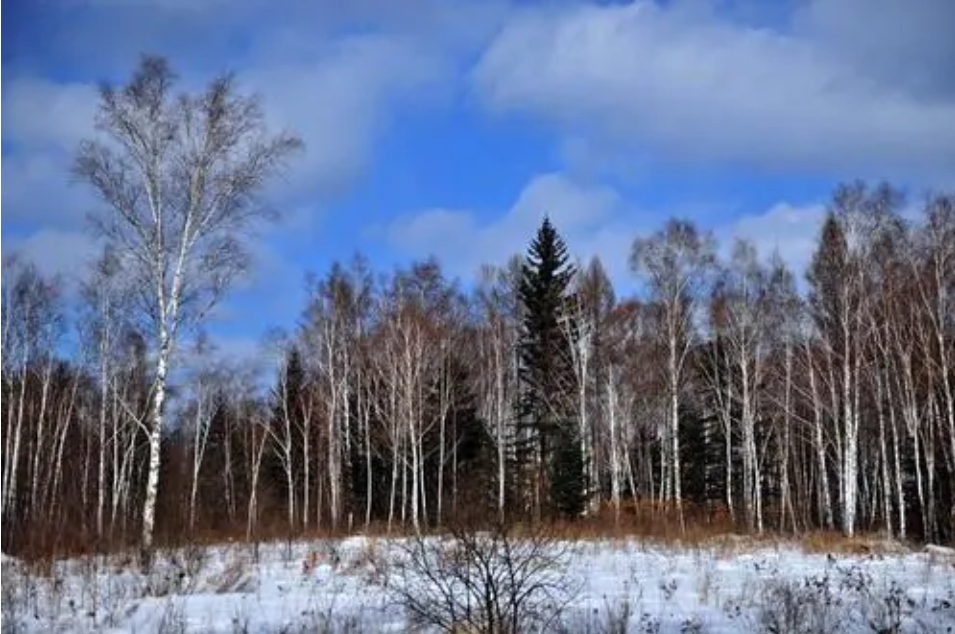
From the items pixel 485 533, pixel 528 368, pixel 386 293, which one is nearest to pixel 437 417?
pixel 528 368

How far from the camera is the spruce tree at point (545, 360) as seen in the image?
35.9m

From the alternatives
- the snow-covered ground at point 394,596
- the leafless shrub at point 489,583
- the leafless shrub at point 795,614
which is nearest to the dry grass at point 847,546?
the snow-covered ground at point 394,596

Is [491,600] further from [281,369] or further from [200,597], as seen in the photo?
[281,369]

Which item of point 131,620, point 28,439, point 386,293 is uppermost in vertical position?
point 386,293

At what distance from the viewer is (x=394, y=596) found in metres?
10.1

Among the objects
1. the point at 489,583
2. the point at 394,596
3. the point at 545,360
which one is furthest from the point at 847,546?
the point at 545,360

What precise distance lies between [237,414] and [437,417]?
16855mm

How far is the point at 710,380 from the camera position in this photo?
129ft

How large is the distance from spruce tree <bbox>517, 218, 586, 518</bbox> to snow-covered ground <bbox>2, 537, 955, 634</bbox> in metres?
19.6

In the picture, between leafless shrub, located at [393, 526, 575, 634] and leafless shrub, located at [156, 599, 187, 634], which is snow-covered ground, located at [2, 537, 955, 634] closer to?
leafless shrub, located at [156, 599, 187, 634]

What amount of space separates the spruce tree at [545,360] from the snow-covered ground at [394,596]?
19.6 meters

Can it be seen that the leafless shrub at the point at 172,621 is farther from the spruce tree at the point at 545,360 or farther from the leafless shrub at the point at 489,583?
the spruce tree at the point at 545,360

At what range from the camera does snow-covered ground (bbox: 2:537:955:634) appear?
8.32 meters

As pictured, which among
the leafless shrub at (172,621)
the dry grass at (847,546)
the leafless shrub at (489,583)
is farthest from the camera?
the dry grass at (847,546)
